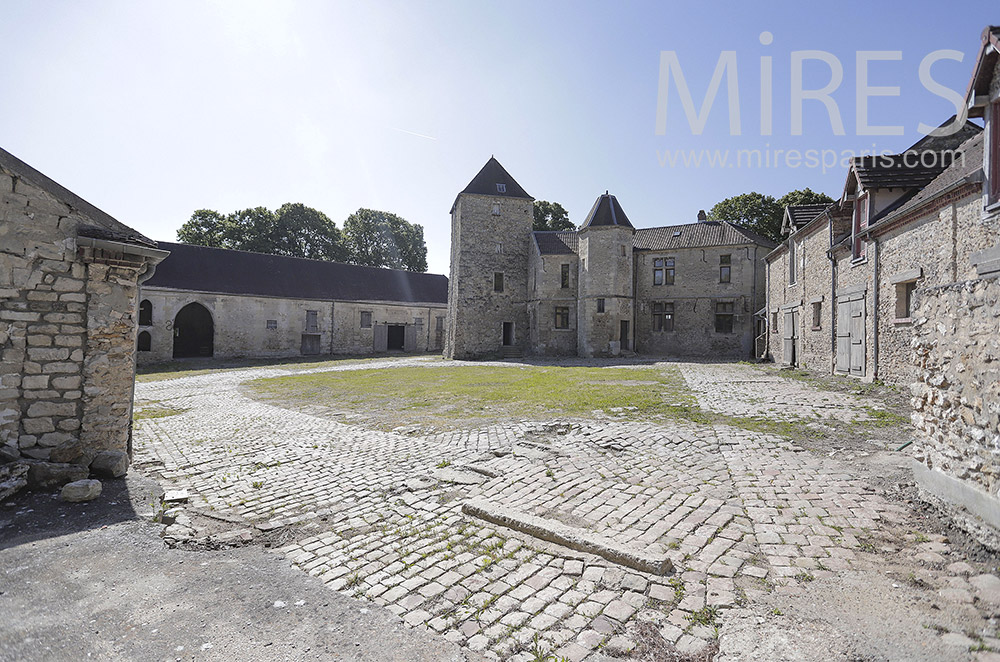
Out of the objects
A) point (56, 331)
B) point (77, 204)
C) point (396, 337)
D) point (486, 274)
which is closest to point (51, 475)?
point (56, 331)

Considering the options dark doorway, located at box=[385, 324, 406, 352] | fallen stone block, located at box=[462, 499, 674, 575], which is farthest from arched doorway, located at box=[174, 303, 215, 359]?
fallen stone block, located at box=[462, 499, 674, 575]

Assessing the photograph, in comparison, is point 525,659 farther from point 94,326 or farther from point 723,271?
point 723,271

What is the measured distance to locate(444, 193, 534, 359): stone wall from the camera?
106 feet

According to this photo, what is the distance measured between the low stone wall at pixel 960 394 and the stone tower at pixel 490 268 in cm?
2792

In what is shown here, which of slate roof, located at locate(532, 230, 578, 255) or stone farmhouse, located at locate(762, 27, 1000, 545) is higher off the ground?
slate roof, located at locate(532, 230, 578, 255)

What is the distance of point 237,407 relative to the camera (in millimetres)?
11625

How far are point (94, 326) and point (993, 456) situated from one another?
9.21 meters

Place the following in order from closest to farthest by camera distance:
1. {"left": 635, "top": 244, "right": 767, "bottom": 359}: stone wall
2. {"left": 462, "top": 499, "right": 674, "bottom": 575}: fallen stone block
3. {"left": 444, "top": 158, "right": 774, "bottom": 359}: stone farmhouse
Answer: {"left": 462, "top": 499, "right": 674, "bottom": 575}: fallen stone block < {"left": 635, "top": 244, "right": 767, "bottom": 359}: stone wall < {"left": 444, "top": 158, "right": 774, "bottom": 359}: stone farmhouse

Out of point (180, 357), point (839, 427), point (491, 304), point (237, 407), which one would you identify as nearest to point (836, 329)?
point (839, 427)

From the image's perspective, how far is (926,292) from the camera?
4.66 m

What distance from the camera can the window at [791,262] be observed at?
1984 centimetres

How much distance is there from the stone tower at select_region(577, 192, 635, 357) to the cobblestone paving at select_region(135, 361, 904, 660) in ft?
70.4

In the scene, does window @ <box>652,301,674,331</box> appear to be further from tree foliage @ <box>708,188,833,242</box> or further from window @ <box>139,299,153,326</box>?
window @ <box>139,299,153,326</box>

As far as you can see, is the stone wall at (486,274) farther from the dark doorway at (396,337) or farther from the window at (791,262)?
the window at (791,262)
